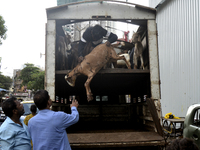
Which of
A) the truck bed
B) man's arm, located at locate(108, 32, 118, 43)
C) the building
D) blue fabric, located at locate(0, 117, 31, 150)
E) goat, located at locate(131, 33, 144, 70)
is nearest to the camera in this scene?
blue fabric, located at locate(0, 117, 31, 150)

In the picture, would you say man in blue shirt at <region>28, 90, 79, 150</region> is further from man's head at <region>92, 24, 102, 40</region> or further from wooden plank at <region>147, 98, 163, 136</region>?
man's head at <region>92, 24, 102, 40</region>

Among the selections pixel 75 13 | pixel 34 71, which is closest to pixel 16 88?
pixel 34 71

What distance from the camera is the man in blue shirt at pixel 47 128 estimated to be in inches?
89.0

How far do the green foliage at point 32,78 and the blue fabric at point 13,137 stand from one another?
120ft

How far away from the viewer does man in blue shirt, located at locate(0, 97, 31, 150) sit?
2.24 metres

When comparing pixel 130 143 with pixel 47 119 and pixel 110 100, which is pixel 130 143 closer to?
pixel 47 119

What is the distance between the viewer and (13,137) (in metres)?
2.27

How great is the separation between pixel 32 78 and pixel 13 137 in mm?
39408

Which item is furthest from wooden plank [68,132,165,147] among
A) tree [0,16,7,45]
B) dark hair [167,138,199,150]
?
tree [0,16,7,45]

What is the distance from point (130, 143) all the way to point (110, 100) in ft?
14.5

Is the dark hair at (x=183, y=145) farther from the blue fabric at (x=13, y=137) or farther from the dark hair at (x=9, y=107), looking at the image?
the dark hair at (x=9, y=107)

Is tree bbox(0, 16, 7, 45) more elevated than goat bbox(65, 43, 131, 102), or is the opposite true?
tree bbox(0, 16, 7, 45)

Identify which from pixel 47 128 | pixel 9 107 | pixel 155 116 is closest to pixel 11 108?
pixel 9 107

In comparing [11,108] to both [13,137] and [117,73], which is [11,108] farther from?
[117,73]
